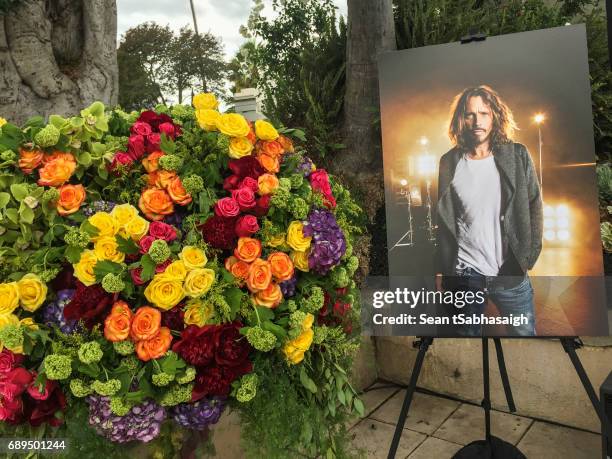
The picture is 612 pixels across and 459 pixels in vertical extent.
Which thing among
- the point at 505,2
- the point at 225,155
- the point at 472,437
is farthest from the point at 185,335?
the point at 505,2

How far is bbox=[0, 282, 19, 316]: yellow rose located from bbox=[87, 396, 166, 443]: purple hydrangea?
206mm

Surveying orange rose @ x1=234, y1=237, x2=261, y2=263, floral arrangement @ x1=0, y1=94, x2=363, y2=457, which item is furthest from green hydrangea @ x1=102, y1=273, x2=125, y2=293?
orange rose @ x1=234, y1=237, x2=261, y2=263

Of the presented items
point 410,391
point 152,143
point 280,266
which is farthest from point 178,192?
point 410,391

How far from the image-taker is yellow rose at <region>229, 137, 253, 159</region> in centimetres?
99

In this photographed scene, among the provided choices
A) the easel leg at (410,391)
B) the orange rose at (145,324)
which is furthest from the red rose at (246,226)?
the easel leg at (410,391)

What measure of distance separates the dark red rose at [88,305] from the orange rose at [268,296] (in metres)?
0.27

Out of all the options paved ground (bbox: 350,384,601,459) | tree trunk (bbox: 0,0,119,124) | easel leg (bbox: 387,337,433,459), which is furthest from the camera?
tree trunk (bbox: 0,0,119,124)

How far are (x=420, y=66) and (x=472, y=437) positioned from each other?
6.16 feet

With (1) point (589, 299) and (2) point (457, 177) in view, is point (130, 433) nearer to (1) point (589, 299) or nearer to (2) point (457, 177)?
(2) point (457, 177)

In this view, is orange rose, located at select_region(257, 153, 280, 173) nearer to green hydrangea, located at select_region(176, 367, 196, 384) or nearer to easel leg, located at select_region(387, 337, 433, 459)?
green hydrangea, located at select_region(176, 367, 196, 384)

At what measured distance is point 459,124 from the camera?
1.99m

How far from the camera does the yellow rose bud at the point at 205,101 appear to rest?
42.6 inches

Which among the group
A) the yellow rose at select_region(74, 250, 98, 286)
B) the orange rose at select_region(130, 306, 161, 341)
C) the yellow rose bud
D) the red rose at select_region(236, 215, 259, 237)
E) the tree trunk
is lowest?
the orange rose at select_region(130, 306, 161, 341)

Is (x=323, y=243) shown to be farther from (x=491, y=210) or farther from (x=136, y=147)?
(x=491, y=210)
